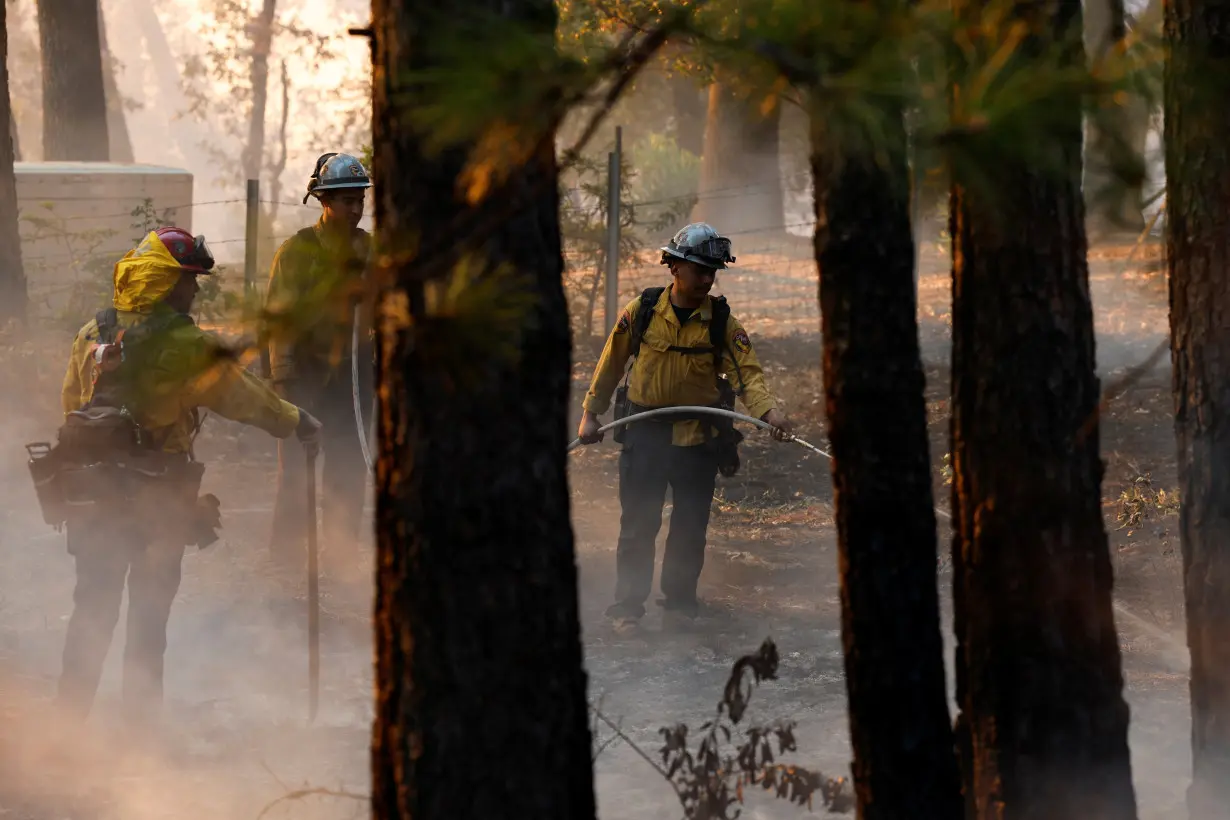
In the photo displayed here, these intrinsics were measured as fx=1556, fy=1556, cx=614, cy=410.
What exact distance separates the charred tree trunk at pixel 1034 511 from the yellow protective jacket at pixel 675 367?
334 centimetres

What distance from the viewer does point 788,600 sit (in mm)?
8922

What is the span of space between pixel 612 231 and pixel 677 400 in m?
6.39

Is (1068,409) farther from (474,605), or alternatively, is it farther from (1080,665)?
(474,605)

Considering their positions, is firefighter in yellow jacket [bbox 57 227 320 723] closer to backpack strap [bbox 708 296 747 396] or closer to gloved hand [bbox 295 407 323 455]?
gloved hand [bbox 295 407 323 455]

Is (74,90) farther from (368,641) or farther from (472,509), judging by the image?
(472,509)

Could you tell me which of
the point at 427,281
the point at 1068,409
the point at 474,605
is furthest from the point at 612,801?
the point at 427,281

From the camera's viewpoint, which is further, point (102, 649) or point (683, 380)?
point (683, 380)

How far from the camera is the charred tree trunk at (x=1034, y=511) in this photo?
4.36 meters

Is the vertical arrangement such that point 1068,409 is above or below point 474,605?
above

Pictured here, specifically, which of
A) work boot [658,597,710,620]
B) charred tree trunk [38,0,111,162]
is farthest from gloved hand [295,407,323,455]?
charred tree trunk [38,0,111,162]

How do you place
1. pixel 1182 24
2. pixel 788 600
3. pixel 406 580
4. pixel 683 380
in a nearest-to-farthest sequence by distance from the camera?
pixel 406 580
pixel 1182 24
pixel 683 380
pixel 788 600

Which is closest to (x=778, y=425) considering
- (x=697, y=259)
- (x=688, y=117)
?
(x=697, y=259)

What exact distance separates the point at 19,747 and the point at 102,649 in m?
0.50

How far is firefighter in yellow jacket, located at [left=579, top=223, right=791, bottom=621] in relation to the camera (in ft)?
25.5
